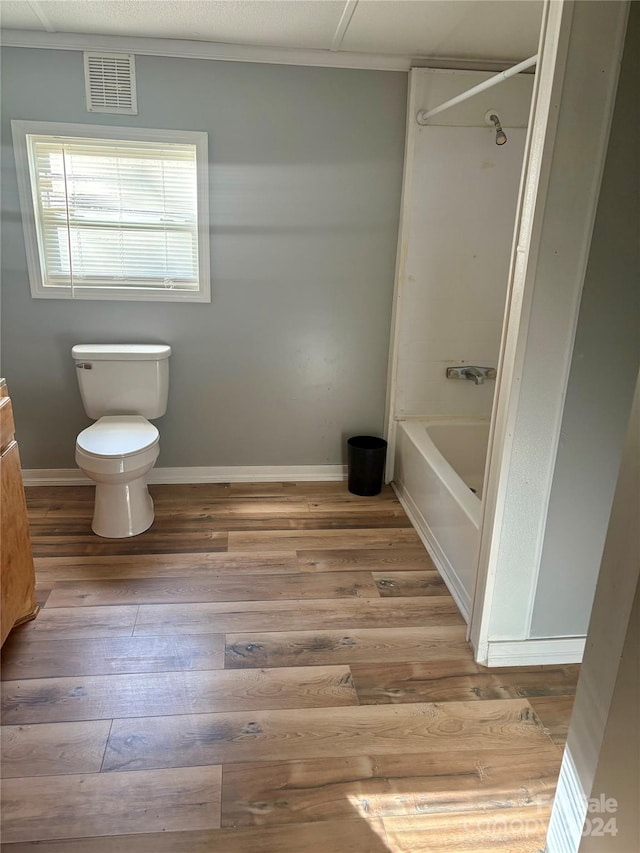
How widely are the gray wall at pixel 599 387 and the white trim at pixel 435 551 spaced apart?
314 mm

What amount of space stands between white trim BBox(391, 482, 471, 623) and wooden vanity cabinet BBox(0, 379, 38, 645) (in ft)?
5.17

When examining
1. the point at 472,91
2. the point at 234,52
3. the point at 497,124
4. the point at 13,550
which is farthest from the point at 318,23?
the point at 13,550

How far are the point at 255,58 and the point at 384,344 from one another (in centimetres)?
153

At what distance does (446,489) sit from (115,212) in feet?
6.94

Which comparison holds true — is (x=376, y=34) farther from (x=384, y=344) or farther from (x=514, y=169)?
(x=384, y=344)

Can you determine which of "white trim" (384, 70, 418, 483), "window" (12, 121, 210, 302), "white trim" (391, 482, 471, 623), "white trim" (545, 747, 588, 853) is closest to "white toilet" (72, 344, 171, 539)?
"window" (12, 121, 210, 302)

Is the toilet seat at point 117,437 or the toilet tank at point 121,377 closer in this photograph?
the toilet seat at point 117,437

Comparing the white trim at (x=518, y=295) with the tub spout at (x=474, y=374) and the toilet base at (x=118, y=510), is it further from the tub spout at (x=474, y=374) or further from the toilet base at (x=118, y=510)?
the toilet base at (x=118, y=510)

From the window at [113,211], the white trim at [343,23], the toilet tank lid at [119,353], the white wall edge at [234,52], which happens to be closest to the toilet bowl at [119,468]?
the toilet tank lid at [119,353]

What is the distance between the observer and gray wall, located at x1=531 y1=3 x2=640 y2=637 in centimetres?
156

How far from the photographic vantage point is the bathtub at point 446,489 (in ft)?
7.29

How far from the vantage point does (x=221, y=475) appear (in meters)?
3.31

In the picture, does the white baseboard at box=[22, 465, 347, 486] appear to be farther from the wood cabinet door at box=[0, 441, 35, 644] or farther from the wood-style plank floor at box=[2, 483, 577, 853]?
the wood cabinet door at box=[0, 441, 35, 644]

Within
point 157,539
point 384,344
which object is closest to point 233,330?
point 384,344
